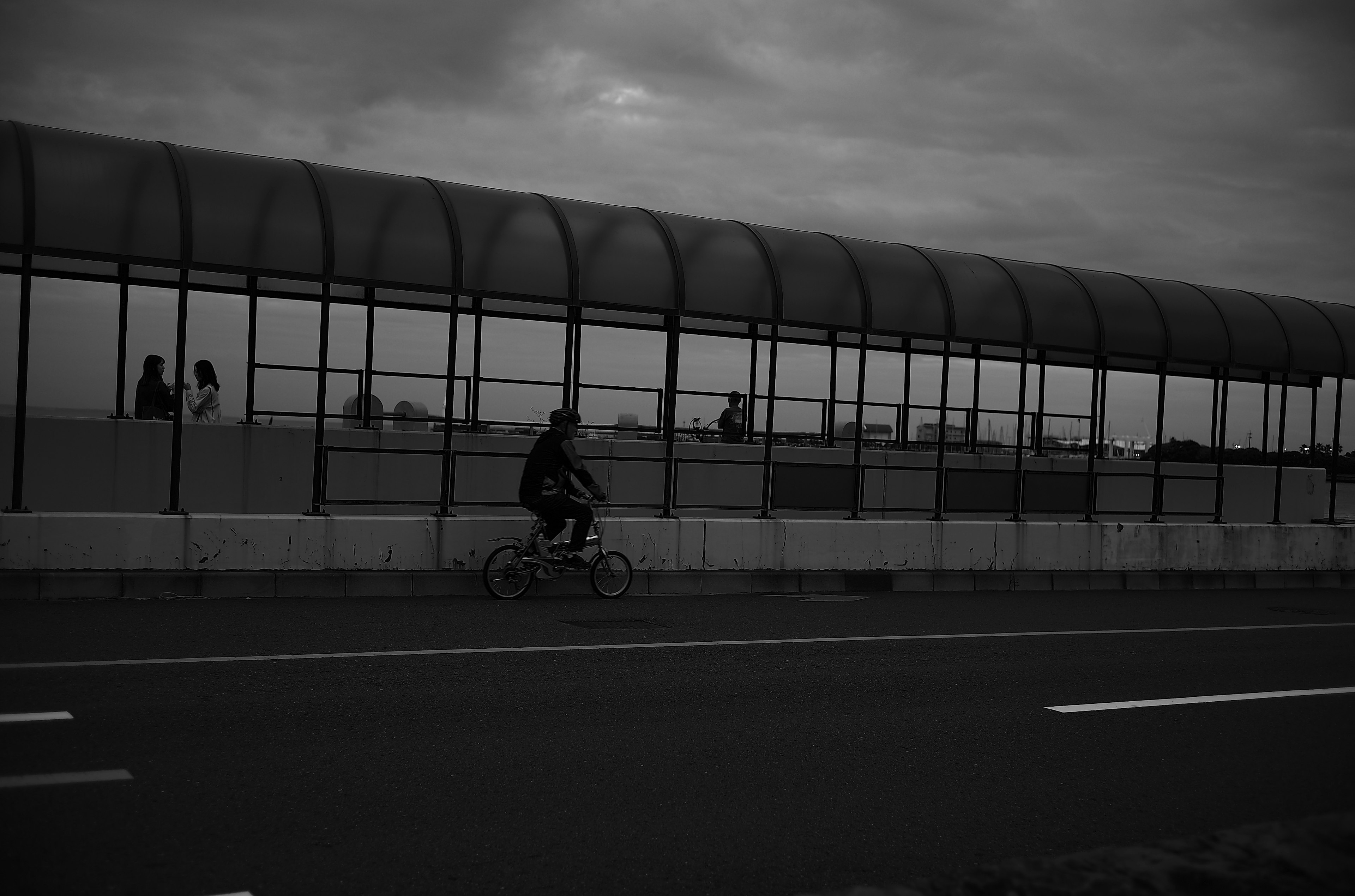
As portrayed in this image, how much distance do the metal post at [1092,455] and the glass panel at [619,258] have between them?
7.64 meters

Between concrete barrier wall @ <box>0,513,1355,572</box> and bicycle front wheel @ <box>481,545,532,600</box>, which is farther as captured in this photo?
bicycle front wheel @ <box>481,545,532,600</box>

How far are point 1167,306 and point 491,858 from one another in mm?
18217

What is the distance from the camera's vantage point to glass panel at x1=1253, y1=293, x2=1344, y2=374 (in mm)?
21281

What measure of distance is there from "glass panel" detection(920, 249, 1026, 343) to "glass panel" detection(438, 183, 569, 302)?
6.16 metres

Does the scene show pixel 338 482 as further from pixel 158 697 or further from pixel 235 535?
pixel 158 697

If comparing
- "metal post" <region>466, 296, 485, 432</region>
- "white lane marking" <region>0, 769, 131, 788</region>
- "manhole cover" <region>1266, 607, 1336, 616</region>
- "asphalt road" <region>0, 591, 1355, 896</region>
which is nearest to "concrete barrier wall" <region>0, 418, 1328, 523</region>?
"metal post" <region>466, 296, 485, 432</region>

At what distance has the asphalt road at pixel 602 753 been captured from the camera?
4633 mm

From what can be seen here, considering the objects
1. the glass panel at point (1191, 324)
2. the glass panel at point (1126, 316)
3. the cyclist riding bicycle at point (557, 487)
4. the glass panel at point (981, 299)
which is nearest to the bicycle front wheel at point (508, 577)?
the cyclist riding bicycle at point (557, 487)

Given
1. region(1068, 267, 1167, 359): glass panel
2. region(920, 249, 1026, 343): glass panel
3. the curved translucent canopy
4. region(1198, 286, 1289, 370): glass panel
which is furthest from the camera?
region(1198, 286, 1289, 370): glass panel

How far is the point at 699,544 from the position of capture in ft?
50.9

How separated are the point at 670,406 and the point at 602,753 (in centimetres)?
968

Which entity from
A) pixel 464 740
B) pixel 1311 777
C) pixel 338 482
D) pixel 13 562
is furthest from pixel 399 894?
pixel 338 482

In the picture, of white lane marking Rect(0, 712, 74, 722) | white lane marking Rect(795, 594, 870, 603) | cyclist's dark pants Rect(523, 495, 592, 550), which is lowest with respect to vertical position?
white lane marking Rect(795, 594, 870, 603)

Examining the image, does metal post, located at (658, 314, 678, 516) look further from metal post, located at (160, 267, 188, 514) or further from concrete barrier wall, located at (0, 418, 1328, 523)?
metal post, located at (160, 267, 188, 514)
